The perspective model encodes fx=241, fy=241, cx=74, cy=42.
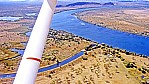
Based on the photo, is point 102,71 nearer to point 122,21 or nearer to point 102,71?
point 102,71

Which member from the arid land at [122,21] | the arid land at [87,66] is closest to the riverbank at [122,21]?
the arid land at [122,21]

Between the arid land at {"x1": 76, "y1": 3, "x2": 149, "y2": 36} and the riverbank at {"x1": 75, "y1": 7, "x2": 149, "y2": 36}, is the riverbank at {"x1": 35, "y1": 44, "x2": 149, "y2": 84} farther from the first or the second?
the arid land at {"x1": 76, "y1": 3, "x2": 149, "y2": 36}

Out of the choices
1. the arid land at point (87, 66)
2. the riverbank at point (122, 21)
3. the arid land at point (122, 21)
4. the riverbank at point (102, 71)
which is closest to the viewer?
the riverbank at point (102, 71)

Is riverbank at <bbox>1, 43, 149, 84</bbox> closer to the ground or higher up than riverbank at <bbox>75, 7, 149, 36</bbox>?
closer to the ground

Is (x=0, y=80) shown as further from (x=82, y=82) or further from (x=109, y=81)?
(x=109, y=81)

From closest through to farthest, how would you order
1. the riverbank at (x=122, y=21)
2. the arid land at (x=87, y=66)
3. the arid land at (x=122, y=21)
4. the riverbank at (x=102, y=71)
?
1. the riverbank at (x=102, y=71)
2. the arid land at (x=87, y=66)
3. the riverbank at (x=122, y=21)
4. the arid land at (x=122, y=21)

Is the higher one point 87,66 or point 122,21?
point 122,21

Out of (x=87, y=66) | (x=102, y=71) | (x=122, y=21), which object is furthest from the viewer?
(x=122, y=21)

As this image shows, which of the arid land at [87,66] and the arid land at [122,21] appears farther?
the arid land at [122,21]

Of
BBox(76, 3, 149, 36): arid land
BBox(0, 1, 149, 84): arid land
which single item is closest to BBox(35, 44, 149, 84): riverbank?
BBox(0, 1, 149, 84): arid land

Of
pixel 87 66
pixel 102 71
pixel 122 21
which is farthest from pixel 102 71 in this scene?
pixel 122 21

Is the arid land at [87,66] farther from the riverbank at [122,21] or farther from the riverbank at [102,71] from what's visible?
the riverbank at [122,21]
